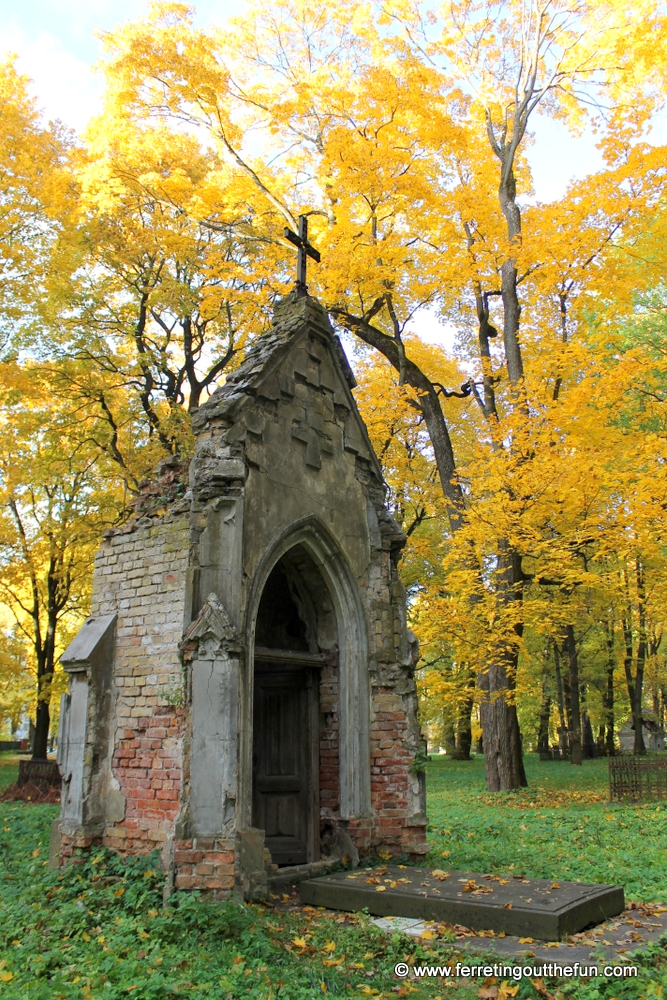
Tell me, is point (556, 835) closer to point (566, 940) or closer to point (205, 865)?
point (566, 940)

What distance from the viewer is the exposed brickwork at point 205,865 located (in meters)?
6.31

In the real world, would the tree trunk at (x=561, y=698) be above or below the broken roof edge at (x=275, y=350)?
below

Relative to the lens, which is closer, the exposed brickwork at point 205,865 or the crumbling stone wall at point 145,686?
the exposed brickwork at point 205,865

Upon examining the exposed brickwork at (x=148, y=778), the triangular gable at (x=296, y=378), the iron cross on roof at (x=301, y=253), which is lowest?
the exposed brickwork at (x=148, y=778)

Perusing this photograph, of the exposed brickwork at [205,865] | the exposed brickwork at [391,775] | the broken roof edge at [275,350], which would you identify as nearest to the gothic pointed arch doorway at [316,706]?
the exposed brickwork at [391,775]

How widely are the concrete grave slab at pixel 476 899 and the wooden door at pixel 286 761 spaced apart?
1342 mm

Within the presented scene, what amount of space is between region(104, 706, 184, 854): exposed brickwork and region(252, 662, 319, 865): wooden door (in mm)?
1553

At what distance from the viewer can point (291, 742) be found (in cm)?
866

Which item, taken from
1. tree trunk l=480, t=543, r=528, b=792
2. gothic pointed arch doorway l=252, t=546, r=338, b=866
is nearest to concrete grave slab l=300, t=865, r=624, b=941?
gothic pointed arch doorway l=252, t=546, r=338, b=866

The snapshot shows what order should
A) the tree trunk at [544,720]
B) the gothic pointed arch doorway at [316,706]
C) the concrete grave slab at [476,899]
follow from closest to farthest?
1. the concrete grave slab at [476,899]
2. the gothic pointed arch doorway at [316,706]
3. the tree trunk at [544,720]

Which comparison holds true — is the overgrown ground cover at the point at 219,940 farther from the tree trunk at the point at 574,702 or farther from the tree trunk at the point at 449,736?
the tree trunk at the point at 449,736

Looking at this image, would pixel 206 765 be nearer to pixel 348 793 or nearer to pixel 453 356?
pixel 348 793

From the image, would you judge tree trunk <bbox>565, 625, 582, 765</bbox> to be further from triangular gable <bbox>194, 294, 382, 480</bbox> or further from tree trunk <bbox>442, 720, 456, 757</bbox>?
triangular gable <bbox>194, 294, 382, 480</bbox>

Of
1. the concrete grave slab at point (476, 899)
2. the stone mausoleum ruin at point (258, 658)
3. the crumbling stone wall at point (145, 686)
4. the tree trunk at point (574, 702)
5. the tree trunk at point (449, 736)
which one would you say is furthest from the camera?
the tree trunk at point (449, 736)
